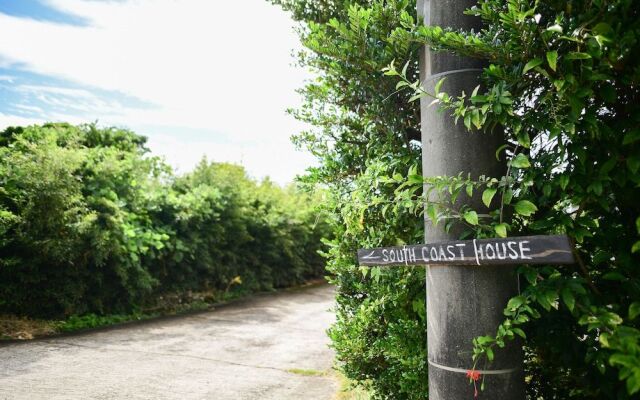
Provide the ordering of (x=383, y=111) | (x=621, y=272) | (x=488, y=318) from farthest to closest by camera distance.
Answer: (x=383, y=111) < (x=488, y=318) < (x=621, y=272)

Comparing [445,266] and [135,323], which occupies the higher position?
[445,266]

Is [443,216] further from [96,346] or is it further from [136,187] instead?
[136,187]

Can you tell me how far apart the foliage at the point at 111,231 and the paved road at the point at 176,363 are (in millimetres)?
992

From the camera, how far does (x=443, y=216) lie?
2.01 m

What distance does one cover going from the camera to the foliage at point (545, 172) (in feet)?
5.32

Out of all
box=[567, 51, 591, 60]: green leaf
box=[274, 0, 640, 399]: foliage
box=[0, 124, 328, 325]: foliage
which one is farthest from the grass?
box=[567, 51, 591, 60]: green leaf

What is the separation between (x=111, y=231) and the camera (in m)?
7.19

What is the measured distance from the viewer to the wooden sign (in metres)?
1.62

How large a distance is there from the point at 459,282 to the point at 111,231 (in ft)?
22.0

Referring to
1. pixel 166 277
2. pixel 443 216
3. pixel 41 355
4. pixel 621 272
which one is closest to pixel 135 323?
pixel 166 277

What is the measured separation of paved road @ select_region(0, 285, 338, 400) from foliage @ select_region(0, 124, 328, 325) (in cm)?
99

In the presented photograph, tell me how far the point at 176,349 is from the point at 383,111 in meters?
4.66

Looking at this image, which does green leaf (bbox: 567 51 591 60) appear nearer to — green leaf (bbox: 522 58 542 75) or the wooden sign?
green leaf (bbox: 522 58 542 75)

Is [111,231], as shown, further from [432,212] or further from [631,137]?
[631,137]
